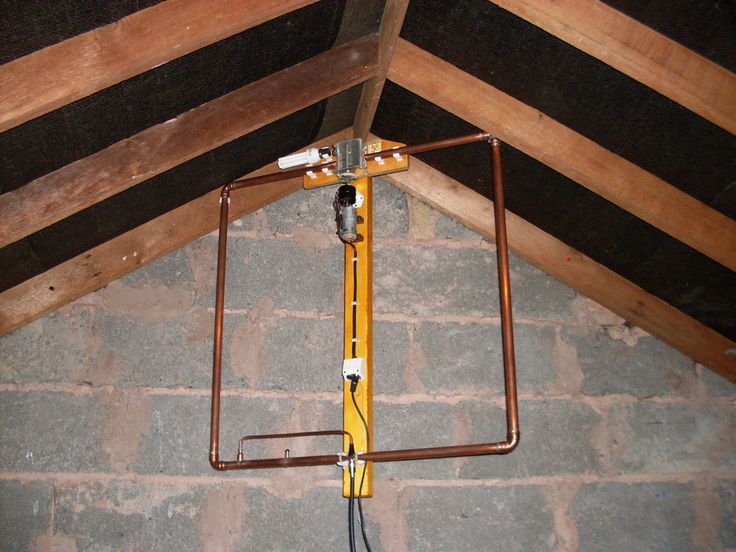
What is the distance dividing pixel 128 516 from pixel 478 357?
55.8 inches

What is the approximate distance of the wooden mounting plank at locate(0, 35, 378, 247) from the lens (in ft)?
7.07

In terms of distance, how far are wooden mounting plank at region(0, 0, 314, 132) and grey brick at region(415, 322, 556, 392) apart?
4.63 feet

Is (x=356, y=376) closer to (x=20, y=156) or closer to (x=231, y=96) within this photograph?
(x=231, y=96)

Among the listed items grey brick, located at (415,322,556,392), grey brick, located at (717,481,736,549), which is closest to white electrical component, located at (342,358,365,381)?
grey brick, located at (415,322,556,392)

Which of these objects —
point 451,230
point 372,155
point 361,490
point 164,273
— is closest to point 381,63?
point 372,155

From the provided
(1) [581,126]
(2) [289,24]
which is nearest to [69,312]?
Result: (2) [289,24]

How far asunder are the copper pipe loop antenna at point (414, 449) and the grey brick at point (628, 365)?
0.48 m

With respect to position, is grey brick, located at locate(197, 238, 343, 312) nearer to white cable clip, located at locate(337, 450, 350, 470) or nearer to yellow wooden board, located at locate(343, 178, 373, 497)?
yellow wooden board, located at locate(343, 178, 373, 497)

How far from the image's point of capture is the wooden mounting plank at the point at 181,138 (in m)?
2.16

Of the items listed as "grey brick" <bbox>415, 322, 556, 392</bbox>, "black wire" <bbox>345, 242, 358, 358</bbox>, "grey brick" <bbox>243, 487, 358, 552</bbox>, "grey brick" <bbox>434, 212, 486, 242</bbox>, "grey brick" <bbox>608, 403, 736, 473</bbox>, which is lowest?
"grey brick" <bbox>243, 487, 358, 552</bbox>

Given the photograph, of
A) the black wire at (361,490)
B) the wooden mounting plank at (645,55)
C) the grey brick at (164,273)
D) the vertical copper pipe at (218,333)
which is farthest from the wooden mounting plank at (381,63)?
the black wire at (361,490)

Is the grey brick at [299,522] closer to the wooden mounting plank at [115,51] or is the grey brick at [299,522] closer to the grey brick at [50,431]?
the grey brick at [50,431]

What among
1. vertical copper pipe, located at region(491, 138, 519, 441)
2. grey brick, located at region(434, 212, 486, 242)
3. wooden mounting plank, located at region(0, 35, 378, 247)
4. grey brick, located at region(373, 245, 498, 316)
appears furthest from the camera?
grey brick, located at region(434, 212, 486, 242)

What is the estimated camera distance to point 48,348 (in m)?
2.76
